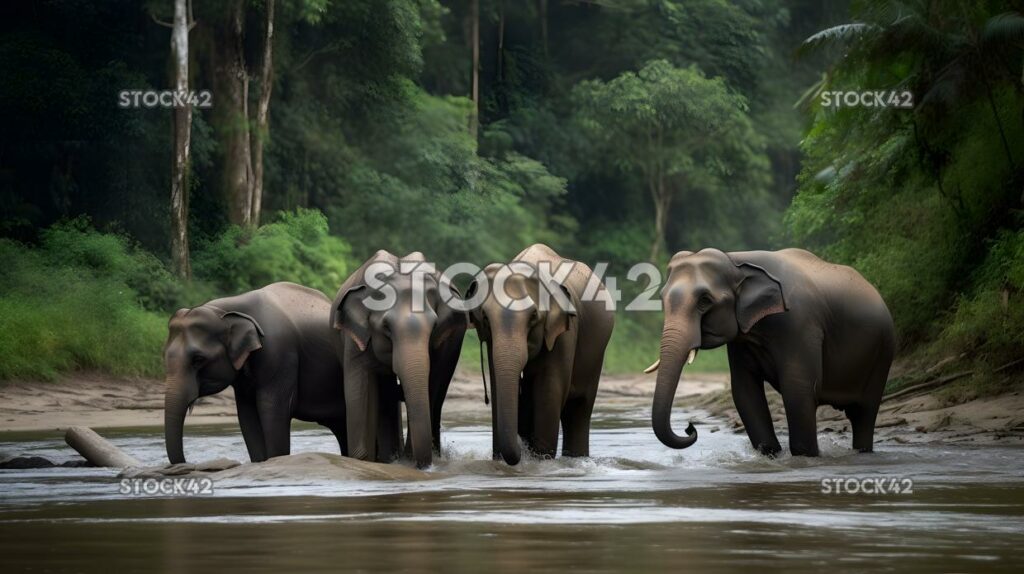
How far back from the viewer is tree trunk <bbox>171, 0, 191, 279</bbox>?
1465 inches

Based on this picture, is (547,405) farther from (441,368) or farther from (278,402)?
(278,402)

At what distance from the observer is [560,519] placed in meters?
11.5

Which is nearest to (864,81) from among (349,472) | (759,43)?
Answer: (349,472)

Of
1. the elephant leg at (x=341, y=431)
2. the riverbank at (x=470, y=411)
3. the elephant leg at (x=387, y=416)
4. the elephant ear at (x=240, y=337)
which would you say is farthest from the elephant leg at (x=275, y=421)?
the riverbank at (x=470, y=411)

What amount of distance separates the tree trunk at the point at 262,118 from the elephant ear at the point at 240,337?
23966 millimetres

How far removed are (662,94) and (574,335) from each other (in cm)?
3940

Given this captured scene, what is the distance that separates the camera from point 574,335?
1683 cm

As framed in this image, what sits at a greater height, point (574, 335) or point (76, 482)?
point (574, 335)

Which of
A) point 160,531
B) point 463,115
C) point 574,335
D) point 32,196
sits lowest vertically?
point 160,531

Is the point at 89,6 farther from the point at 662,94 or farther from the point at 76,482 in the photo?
the point at 76,482

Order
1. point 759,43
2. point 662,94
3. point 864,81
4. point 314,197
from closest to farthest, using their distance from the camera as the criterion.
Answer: point 864,81 → point 314,197 → point 662,94 → point 759,43

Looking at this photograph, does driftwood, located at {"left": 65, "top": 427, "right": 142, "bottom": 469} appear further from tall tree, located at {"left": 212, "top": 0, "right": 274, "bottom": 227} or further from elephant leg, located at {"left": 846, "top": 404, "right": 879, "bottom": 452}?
tall tree, located at {"left": 212, "top": 0, "right": 274, "bottom": 227}

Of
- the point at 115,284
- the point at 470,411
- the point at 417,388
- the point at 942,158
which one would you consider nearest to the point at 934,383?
the point at 942,158

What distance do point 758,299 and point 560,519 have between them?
564 cm
